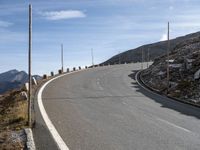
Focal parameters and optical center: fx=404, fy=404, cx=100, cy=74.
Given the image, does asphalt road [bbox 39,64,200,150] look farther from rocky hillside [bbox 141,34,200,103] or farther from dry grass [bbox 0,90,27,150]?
rocky hillside [bbox 141,34,200,103]

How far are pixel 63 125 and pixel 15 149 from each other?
13.7ft

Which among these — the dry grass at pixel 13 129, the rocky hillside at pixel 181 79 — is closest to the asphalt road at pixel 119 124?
the dry grass at pixel 13 129

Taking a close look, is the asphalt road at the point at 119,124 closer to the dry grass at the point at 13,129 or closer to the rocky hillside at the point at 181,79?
the dry grass at the point at 13,129

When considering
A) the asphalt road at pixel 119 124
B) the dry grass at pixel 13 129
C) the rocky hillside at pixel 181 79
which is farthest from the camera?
the rocky hillside at pixel 181 79

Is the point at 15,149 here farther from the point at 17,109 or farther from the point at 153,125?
the point at 17,109

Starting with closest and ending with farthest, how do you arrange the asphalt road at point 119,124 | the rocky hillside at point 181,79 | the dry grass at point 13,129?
the dry grass at point 13,129 → the asphalt road at point 119,124 → the rocky hillside at point 181,79

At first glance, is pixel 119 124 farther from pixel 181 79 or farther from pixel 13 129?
pixel 181 79

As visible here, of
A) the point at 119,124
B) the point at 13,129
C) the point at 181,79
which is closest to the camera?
the point at 13,129

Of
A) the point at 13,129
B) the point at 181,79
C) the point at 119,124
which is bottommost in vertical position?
the point at 119,124

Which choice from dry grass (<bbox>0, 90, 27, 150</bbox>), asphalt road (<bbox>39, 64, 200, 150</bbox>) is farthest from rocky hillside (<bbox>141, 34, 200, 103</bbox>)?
dry grass (<bbox>0, 90, 27, 150</bbox>)

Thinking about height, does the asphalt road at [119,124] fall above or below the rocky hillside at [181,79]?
below

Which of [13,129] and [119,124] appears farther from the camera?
[119,124]

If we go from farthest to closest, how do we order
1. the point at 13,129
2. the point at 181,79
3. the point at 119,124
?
the point at 181,79, the point at 119,124, the point at 13,129

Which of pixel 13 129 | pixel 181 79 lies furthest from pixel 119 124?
pixel 181 79
